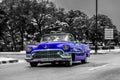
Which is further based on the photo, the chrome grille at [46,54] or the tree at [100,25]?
the tree at [100,25]

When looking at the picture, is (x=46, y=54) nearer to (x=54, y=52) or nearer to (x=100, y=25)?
(x=54, y=52)

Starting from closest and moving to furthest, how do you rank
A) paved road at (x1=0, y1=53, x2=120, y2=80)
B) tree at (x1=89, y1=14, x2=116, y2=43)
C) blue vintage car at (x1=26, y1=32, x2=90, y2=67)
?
paved road at (x1=0, y1=53, x2=120, y2=80) → blue vintage car at (x1=26, y1=32, x2=90, y2=67) → tree at (x1=89, y1=14, x2=116, y2=43)

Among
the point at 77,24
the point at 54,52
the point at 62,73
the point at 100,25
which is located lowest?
the point at 62,73

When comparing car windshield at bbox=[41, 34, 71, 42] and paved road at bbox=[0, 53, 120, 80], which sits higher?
car windshield at bbox=[41, 34, 71, 42]

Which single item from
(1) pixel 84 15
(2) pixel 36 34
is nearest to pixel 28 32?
(2) pixel 36 34

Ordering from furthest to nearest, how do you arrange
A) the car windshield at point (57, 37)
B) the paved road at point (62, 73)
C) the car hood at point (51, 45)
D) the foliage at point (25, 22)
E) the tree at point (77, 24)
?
the tree at point (77, 24), the foliage at point (25, 22), the car windshield at point (57, 37), the car hood at point (51, 45), the paved road at point (62, 73)

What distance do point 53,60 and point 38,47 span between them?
1.06 metres

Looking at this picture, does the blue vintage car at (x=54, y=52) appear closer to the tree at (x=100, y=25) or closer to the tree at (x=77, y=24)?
the tree at (x=77, y=24)

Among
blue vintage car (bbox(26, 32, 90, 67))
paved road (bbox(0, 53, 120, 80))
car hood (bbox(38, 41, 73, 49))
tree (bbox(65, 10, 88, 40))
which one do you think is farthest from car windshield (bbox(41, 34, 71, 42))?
tree (bbox(65, 10, 88, 40))

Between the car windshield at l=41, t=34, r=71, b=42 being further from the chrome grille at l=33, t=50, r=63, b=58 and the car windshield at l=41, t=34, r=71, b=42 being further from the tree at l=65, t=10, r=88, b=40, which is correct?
the tree at l=65, t=10, r=88, b=40

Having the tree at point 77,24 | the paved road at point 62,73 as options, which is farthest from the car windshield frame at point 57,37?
the tree at point 77,24

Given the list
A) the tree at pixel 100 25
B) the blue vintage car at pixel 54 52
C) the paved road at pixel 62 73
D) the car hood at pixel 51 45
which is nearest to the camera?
the paved road at pixel 62 73

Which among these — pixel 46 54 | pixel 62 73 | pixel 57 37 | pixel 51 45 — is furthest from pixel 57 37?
pixel 62 73

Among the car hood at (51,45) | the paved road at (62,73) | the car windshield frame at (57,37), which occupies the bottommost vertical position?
the paved road at (62,73)
